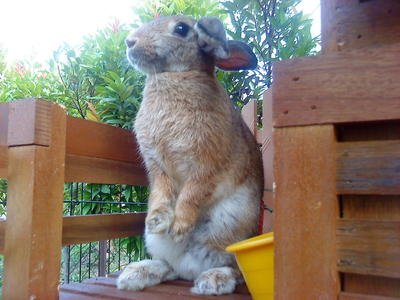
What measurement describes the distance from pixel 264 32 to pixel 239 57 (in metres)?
0.74

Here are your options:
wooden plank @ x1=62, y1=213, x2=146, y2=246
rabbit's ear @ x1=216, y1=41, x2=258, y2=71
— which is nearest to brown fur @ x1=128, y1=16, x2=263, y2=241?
rabbit's ear @ x1=216, y1=41, x2=258, y2=71

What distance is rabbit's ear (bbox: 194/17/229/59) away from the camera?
1870 mm

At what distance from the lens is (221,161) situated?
182 centimetres

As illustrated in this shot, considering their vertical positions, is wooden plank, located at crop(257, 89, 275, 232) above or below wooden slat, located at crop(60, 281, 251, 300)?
above

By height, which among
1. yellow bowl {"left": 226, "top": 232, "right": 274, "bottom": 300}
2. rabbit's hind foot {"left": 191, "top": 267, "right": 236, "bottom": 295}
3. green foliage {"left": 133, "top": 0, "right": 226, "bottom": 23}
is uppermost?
green foliage {"left": 133, "top": 0, "right": 226, "bottom": 23}

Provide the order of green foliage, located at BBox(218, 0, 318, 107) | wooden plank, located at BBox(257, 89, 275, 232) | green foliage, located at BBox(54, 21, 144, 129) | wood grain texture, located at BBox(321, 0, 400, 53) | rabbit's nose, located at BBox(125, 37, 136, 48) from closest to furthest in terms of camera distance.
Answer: wood grain texture, located at BBox(321, 0, 400, 53) < rabbit's nose, located at BBox(125, 37, 136, 48) < wooden plank, located at BBox(257, 89, 275, 232) < green foliage, located at BBox(218, 0, 318, 107) < green foliage, located at BBox(54, 21, 144, 129)

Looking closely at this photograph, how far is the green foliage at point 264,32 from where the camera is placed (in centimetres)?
261

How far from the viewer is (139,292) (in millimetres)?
1758

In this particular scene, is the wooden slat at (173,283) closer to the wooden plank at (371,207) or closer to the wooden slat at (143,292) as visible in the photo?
the wooden slat at (143,292)

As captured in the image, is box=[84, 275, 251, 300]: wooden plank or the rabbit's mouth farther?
the rabbit's mouth

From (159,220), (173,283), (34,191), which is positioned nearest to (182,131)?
(159,220)

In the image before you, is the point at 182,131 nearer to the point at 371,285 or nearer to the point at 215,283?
the point at 215,283

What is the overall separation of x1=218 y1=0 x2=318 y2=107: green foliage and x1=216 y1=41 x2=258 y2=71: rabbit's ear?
1.61 ft

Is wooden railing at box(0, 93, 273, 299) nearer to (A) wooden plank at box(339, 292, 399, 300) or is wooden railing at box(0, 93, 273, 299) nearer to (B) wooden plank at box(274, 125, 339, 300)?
(B) wooden plank at box(274, 125, 339, 300)
